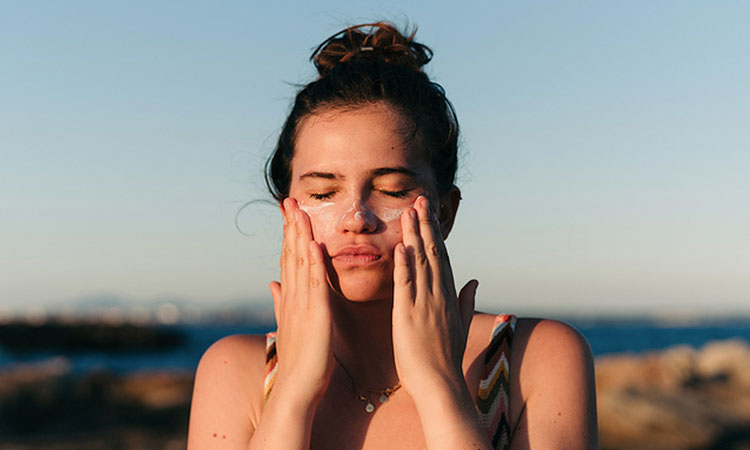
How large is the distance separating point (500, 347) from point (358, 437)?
671mm

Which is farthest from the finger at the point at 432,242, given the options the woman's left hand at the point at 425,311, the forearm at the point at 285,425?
the forearm at the point at 285,425

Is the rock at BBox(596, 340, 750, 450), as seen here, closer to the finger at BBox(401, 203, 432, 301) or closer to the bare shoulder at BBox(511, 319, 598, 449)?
the bare shoulder at BBox(511, 319, 598, 449)

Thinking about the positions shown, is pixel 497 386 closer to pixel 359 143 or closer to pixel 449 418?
pixel 449 418

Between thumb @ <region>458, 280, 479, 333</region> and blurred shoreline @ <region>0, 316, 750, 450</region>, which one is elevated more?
thumb @ <region>458, 280, 479, 333</region>

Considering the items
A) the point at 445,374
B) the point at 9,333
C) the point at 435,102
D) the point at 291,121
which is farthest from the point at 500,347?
the point at 9,333

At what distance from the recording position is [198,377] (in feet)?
9.87

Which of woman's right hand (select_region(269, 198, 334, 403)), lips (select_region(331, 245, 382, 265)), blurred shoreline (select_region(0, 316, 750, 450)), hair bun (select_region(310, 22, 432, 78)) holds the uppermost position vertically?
hair bun (select_region(310, 22, 432, 78))

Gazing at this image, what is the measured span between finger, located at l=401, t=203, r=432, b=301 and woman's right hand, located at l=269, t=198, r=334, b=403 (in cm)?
33

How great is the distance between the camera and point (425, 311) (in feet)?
8.45

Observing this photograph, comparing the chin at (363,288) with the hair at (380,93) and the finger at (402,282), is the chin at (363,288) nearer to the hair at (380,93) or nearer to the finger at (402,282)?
the finger at (402,282)

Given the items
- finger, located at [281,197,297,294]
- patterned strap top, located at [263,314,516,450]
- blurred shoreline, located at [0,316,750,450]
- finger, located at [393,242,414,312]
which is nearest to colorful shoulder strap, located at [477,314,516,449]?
patterned strap top, located at [263,314,516,450]

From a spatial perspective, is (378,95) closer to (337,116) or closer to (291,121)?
(337,116)

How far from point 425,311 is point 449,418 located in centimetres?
39

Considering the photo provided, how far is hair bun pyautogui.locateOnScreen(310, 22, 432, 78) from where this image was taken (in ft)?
10.7
